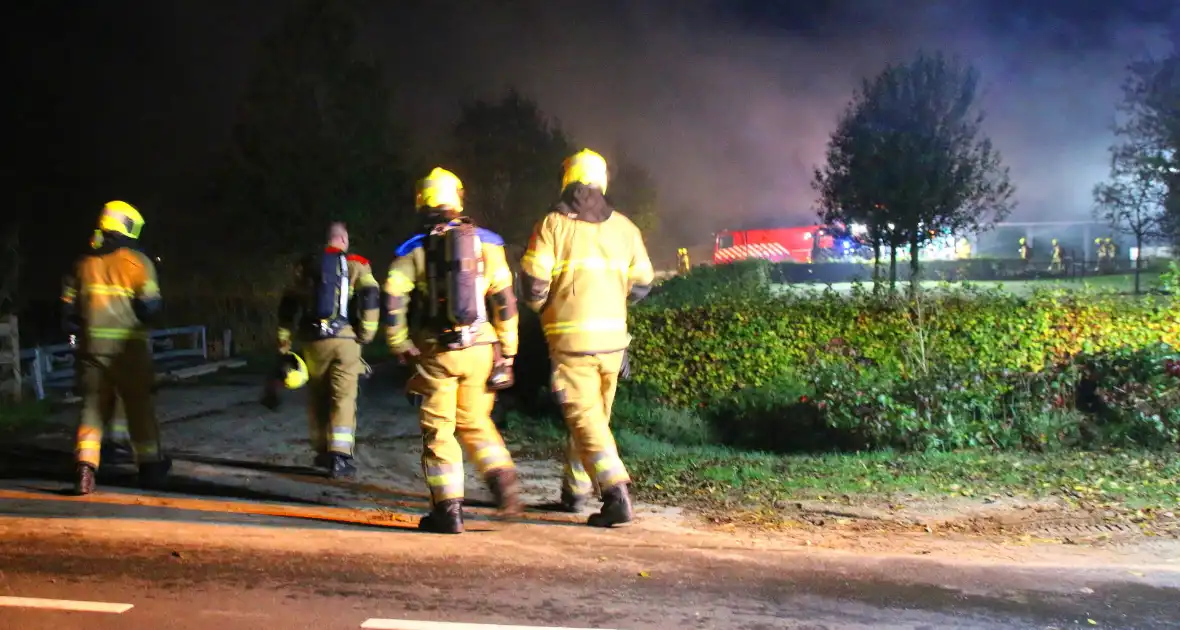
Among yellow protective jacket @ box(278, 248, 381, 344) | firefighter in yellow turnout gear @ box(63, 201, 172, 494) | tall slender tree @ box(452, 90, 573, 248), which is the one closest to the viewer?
firefighter in yellow turnout gear @ box(63, 201, 172, 494)

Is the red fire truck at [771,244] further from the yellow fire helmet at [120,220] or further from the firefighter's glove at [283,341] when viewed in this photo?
the yellow fire helmet at [120,220]

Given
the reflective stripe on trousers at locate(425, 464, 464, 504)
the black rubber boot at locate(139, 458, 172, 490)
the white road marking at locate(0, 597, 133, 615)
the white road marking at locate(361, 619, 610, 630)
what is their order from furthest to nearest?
the black rubber boot at locate(139, 458, 172, 490) → the reflective stripe on trousers at locate(425, 464, 464, 504) → the white road marking at locate(0, 597, 133, 615) → the white road marking at locate(361, 619, 610, 630)

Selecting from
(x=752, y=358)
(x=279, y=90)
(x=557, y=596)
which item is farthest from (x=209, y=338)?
(x=557, y=596)

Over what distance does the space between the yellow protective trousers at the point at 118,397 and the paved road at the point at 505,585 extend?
3.75 ft

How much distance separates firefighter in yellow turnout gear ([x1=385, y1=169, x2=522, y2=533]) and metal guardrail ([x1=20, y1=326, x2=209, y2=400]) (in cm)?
414

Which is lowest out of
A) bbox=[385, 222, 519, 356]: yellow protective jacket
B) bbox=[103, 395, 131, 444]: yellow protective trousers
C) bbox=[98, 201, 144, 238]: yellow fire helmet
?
bbox=[103, 395, 131, 444]: yellow protective trousers

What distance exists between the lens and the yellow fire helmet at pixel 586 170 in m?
5.81

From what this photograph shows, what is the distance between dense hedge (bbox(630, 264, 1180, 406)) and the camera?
9070 millimetres

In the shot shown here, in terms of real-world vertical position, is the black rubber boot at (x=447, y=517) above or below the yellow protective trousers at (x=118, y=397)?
below

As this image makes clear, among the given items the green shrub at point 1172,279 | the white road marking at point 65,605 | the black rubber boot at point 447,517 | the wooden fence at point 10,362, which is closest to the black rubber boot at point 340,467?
the black rubber boot at point 447,517

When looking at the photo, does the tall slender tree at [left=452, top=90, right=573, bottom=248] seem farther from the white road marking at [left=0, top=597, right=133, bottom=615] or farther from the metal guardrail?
the white road marking at [left=0, top=597, right=133, bottom=615]

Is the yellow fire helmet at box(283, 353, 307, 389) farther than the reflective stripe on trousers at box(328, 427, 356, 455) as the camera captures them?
No

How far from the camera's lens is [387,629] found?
13.5 feet

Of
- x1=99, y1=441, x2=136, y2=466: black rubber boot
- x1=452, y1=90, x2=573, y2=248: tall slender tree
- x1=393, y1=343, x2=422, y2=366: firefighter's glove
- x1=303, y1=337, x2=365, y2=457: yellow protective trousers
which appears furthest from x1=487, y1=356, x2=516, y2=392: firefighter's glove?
x1=452, y1=90, x2=573, y2=248: tall slender tree
